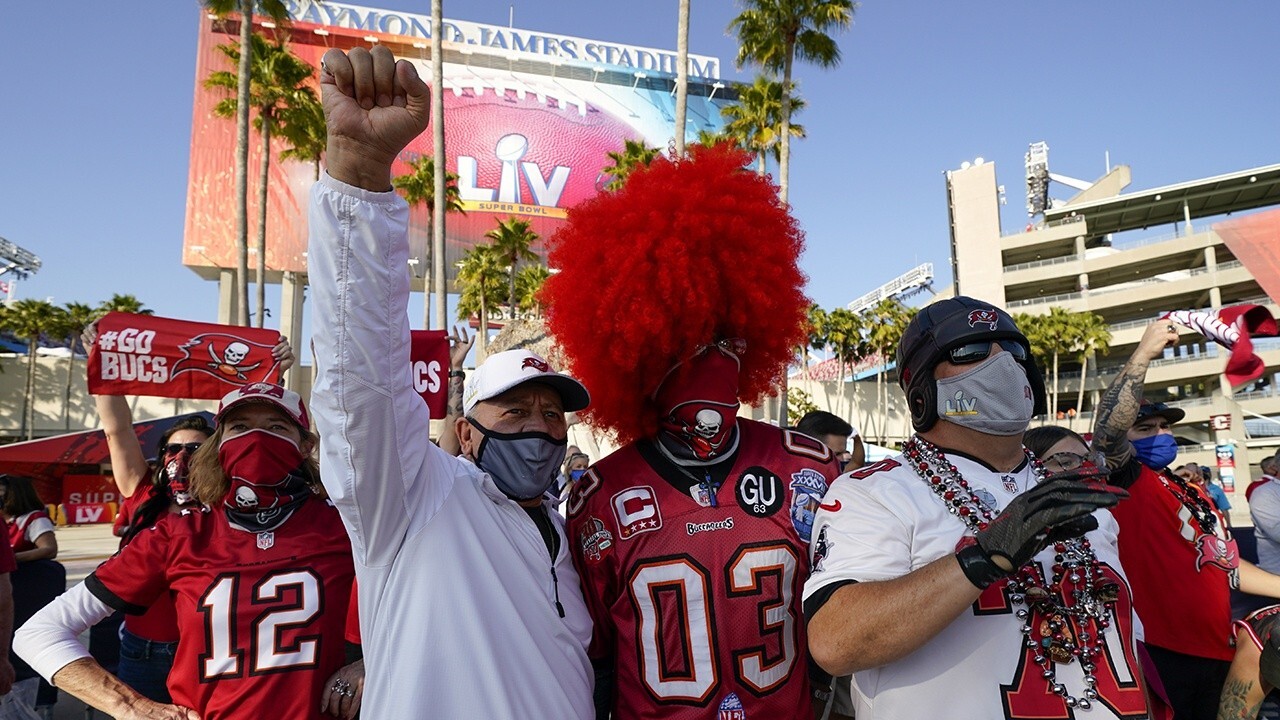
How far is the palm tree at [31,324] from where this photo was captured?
135 ft

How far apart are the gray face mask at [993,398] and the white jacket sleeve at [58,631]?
332 cm

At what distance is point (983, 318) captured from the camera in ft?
7.81

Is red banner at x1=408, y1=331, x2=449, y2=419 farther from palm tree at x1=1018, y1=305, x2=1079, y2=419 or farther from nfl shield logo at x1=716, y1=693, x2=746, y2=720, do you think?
palm tree at x1=1018, y1=305, x2=1079, y2=419

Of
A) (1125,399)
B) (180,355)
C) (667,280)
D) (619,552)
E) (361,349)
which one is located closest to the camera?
(361,349)

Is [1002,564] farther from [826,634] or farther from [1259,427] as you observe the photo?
[1259,427]

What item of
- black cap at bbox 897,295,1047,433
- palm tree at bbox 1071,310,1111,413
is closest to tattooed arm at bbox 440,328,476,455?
black cap at bbox 897,295,1047,433

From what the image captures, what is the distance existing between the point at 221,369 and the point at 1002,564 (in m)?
7.33

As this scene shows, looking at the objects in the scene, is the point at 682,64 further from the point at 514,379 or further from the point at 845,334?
the point at 845,334

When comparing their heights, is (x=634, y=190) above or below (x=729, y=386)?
above

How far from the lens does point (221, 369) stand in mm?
7465

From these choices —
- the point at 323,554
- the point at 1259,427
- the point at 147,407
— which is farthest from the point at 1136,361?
the point at 1259,427

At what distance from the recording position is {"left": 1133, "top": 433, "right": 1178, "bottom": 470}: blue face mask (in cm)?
516

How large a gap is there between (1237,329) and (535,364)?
3.13 metres

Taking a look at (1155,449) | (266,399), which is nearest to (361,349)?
(266,399)
